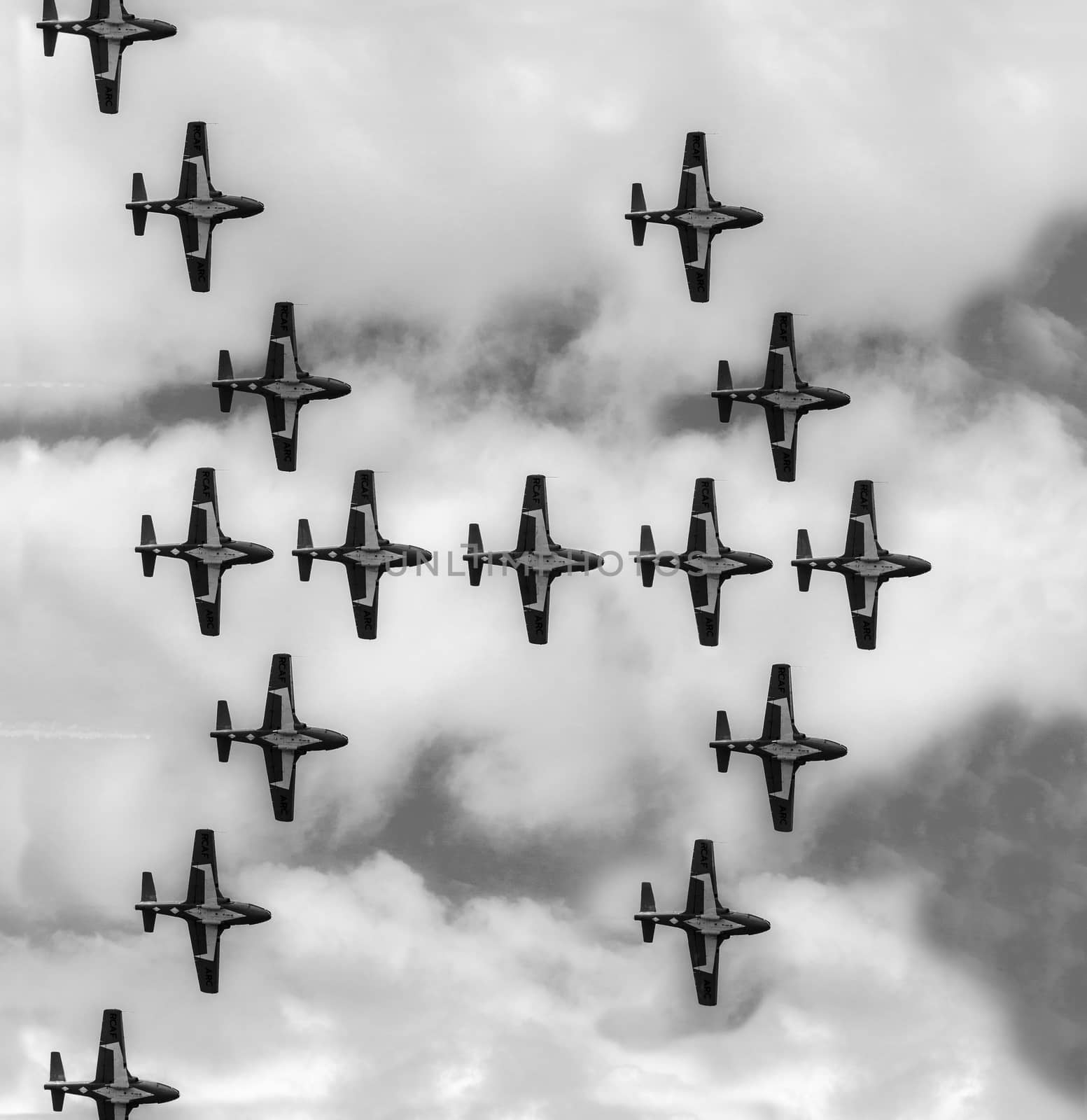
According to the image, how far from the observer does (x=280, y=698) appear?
474 ft

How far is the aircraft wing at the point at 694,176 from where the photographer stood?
146625 mm

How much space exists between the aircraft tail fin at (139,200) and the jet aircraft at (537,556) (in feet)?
91.6

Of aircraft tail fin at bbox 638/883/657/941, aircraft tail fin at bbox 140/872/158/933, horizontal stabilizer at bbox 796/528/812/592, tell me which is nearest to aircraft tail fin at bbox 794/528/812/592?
horizontal stabilizer at bbox 796/528/812/592

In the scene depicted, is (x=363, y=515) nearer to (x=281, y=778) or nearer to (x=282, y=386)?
(x=282, y=386)

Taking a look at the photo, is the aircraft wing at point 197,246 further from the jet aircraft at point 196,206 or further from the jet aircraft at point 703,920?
the jet aircraft at point 703,920

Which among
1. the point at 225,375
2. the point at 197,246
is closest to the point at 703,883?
the point at 225,375

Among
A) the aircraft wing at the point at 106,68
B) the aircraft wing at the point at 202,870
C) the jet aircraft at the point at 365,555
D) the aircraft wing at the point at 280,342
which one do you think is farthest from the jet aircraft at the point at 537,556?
the aircraft wing at the point at 106,68

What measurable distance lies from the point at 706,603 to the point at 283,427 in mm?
28113

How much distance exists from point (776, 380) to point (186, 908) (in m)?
48.3

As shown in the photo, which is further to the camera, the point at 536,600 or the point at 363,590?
the point at 536,600

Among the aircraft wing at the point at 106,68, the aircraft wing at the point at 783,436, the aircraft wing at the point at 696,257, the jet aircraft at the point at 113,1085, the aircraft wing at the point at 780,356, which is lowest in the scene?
the jet aircraft at the point at 113,1085

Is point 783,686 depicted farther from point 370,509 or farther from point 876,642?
point 370,509

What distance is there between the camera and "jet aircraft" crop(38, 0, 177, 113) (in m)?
141

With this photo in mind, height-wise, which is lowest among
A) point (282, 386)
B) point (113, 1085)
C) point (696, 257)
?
point (113, 1085)
